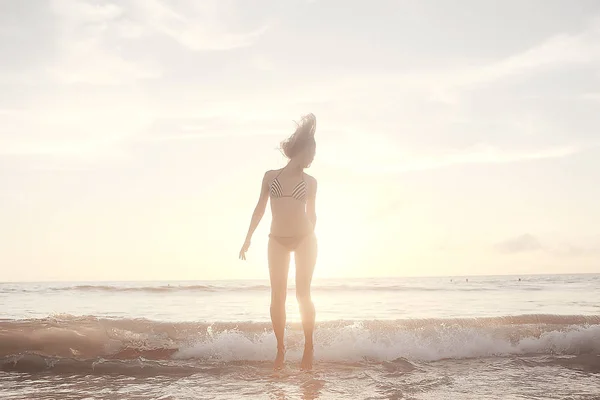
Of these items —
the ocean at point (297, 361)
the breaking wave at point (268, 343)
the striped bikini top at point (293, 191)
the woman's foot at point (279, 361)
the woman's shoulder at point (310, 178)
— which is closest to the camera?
the ocean at point (297, 361)

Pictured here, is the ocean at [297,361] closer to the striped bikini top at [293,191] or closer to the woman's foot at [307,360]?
the woman's foot at [307,360]

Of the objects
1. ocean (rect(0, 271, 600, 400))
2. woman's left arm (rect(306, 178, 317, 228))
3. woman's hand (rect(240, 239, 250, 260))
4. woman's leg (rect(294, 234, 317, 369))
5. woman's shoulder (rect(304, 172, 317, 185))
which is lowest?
ocean (rect(0, 271, 600, 400))

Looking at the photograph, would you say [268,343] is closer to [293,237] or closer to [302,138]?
[293,237]

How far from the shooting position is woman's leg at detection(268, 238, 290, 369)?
19.7 ft

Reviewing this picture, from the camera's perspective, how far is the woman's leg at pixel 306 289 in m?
6.01

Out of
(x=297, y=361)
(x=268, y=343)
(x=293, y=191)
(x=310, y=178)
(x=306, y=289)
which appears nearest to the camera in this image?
(x=306, y=289)

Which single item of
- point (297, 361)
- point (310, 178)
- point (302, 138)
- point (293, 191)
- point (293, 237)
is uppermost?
point (302, 138)

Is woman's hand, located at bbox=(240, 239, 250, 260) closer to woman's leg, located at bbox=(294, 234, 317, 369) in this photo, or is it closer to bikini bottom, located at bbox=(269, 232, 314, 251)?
bikini bottom, located at bbox=(269, 232, 314, 251)

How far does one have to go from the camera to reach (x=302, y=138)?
6270mm

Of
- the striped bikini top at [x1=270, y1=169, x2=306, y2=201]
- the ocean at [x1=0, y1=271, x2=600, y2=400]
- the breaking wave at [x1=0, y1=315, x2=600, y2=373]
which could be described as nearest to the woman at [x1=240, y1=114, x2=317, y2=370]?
the striped bikini top at [x1=270, y1=169, x2=306, y2=201]

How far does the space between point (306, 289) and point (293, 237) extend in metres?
0.61

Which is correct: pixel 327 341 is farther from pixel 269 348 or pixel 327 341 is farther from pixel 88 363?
pixel 88 363

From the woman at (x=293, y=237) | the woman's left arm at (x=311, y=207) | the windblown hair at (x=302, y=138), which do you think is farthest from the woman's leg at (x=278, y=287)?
the windblown hair at (x=302, y=138)

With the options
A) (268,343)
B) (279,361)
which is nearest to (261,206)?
(279,361)
